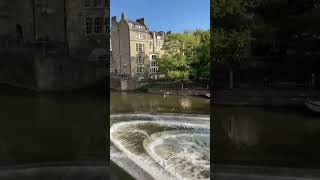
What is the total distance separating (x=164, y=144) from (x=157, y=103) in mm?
1509

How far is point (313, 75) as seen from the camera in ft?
20.8

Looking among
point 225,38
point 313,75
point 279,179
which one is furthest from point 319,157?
point 225,38

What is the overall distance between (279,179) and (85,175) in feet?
10.4

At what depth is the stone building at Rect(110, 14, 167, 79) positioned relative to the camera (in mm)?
9406

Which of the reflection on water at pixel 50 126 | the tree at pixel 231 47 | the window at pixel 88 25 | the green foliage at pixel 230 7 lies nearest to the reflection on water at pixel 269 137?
the tree at pixel 231 47

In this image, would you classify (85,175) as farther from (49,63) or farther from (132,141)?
(132,141)

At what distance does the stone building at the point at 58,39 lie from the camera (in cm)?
631

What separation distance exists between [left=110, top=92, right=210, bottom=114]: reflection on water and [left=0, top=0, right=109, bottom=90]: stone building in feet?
10.5

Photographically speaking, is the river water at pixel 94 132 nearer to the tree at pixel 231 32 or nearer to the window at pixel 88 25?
the tree at pixel 231 32

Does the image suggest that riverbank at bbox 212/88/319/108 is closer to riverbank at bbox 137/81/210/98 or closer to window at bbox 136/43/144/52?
riverbank at bbox 137/81/210/98

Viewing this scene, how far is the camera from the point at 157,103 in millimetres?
10617

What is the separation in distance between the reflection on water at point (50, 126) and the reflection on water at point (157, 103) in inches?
126

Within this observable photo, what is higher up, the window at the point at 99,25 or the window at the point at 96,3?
the window at the point at 96,3

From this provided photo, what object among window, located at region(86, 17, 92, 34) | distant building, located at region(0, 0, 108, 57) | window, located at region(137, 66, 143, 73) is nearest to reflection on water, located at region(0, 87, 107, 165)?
distant building, located at region(0, 0, 108, 57)
